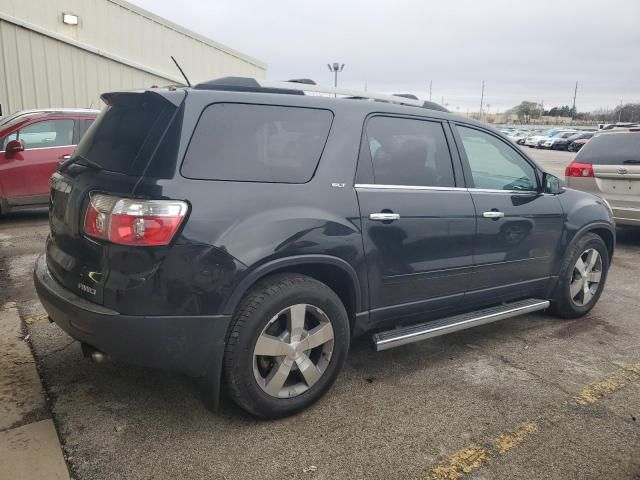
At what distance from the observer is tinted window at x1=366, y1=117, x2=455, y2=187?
10.8ft

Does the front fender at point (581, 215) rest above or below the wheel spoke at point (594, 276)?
above

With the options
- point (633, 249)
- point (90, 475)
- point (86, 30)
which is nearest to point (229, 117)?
point (90, 475)

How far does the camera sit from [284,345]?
2.85m

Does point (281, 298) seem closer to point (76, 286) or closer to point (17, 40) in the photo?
point (76, 286)

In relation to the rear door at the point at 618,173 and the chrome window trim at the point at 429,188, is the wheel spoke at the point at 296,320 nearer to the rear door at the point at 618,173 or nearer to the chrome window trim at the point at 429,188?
the chrome window trim at the point at 429,188

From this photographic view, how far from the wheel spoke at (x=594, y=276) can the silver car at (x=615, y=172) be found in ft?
9.28

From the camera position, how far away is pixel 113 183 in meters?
2.63

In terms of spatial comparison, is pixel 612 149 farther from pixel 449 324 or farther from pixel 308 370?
pixel 308 370

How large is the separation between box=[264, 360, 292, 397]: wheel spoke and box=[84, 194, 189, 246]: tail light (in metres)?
0.92

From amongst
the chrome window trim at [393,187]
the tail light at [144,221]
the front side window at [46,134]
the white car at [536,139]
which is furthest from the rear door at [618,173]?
the white car at [536,139]

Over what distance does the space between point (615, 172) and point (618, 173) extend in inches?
1.6

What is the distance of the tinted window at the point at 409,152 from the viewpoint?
3293 millimetres

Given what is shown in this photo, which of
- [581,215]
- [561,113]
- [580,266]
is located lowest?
[580,266]

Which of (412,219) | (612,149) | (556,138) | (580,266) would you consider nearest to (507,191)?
(412,219)
